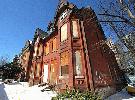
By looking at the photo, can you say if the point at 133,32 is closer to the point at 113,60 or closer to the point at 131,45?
the point at 131,45

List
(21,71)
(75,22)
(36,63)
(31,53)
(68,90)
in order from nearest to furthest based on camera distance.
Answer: (68,90), (75,22), (36,63), (31,53), (21,71)

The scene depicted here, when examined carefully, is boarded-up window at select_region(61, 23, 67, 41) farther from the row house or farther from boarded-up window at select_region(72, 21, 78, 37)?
boarded-up window at select_region(72, 21, 78, 37)

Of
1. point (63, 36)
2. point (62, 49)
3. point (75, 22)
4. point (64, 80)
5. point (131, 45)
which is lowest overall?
point (64, 80)

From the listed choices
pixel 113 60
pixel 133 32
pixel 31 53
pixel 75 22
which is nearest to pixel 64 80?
pixel 75 22

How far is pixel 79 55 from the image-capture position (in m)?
20.0

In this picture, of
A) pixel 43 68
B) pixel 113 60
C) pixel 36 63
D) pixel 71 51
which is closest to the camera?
pixel 71 51

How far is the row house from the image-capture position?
19.1 metres

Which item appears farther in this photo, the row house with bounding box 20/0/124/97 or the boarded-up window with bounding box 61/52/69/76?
the boarded-up window with bounding box 61/52/69/76

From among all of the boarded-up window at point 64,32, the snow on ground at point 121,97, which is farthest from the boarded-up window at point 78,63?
the snow on ground at point 121,97

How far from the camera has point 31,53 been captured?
3603cm

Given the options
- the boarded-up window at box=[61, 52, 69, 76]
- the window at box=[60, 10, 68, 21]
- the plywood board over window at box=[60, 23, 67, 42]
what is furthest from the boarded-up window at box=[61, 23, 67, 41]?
the boarded-up window at box=[61, 52, 69, 76]

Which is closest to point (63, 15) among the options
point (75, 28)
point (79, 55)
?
point (75, 28)

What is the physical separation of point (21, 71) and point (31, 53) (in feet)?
18.4

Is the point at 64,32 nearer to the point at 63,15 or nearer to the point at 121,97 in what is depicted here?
the point at 63,15
